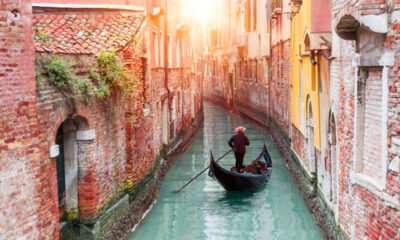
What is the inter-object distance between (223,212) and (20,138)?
566 centimetres

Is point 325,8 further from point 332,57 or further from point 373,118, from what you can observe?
point 373,118

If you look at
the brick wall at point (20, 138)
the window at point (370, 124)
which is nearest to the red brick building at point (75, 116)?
the brick wall at point (20, 138)

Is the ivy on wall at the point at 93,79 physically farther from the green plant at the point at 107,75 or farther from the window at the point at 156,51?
the window at the point at 156,51

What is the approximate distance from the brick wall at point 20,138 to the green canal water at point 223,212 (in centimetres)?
326

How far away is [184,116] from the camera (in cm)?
1712

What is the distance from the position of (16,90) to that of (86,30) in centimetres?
421

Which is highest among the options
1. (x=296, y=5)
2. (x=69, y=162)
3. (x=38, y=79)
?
(x=296, y=5)

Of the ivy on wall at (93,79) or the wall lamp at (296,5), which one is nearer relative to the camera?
the ivy on wall at (93,79)

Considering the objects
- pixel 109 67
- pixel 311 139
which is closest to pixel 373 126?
pixel 109 67

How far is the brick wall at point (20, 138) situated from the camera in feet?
13.3

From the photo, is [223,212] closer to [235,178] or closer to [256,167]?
[235,178]

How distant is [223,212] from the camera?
371 inches

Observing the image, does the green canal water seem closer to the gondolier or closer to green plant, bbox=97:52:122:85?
the gondolier

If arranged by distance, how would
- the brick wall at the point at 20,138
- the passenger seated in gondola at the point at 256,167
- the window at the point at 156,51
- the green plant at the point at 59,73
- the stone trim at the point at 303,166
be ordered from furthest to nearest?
the window at the point at 156,51 < the passenger seated in gondola at the point at 256,167 < the stone trim at the point at 303,166 < the green plant at the point at 59,73 < the brick wall at the point at 20,138
